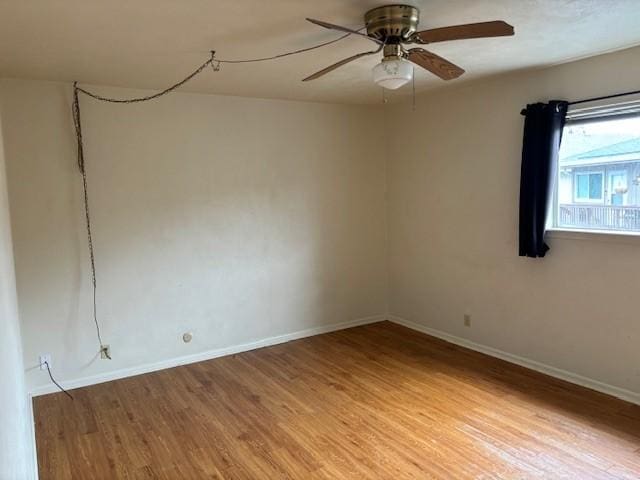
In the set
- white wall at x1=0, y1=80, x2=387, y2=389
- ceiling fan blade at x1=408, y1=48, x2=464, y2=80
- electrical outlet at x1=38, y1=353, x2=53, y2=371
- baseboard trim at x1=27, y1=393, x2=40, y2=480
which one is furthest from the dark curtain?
electrical outlet at x1=38, y1=353, x2=53, y2=371

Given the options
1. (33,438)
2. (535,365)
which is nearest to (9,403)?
(33,438)

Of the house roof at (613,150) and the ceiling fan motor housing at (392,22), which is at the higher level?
the ceiling fan motor housing at (392,22)

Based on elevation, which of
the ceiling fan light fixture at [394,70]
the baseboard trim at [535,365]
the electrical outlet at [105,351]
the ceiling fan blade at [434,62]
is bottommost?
the baseboard trim at [535,365]

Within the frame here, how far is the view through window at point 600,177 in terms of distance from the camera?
10.7 feet

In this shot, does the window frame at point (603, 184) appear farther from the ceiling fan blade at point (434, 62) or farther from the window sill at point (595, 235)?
the ceiling fan blade at point (434, 62)

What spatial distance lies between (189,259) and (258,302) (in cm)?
81

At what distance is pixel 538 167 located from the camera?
358 centimetres

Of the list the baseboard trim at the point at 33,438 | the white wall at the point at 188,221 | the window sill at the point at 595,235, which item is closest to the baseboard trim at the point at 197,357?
the white wall at the point at 188,221

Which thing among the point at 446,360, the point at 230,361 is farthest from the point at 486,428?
the point at 230,361

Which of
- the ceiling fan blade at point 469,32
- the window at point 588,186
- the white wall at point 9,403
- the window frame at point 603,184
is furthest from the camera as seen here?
the window at point 588,186

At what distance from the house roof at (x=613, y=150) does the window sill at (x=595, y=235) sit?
0.54 m

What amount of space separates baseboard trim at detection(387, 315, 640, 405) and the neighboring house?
3.73 ft

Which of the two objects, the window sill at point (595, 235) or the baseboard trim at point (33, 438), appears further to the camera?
the window sill at point (595, 235)

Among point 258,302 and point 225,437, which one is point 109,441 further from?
point 258,302
